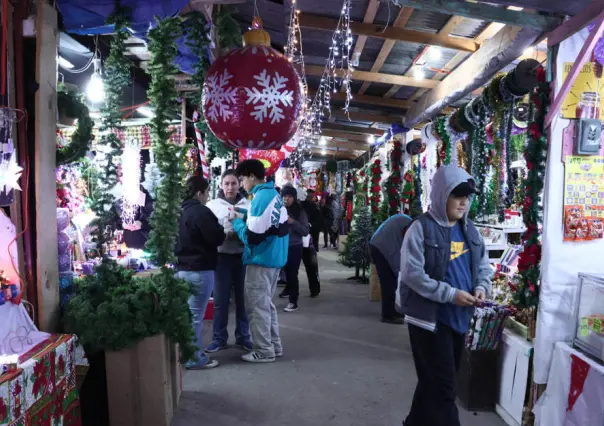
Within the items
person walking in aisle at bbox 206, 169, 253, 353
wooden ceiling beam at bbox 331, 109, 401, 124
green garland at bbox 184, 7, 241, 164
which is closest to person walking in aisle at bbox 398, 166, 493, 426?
green garland at bbox 184, 7, 241, 164

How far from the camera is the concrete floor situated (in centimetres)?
326

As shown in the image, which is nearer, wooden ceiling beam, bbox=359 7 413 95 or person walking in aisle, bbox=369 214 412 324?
wooden ceiling beam, bbox=359 7 413 95

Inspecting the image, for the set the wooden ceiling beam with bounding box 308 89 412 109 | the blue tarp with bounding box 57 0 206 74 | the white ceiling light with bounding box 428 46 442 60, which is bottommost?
the blue tarp with bounding box 57 0 206 74

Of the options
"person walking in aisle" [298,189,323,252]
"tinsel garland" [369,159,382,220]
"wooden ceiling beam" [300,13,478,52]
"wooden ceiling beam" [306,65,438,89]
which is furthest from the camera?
"person walking in aisle" [298,189,323,252]

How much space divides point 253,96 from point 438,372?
178 cm

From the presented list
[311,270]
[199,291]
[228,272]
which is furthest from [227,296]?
[311,270]

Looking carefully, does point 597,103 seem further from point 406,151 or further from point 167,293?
point 406,151

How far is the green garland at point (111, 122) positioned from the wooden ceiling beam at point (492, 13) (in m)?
1.78

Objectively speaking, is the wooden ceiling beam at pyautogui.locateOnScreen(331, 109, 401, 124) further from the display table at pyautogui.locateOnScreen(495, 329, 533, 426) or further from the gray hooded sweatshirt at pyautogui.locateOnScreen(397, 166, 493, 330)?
the gray hooded sweatshirt at pyautogui.locateOnScreen(397, 166, 493, 330)

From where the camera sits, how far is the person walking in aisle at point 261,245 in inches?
154

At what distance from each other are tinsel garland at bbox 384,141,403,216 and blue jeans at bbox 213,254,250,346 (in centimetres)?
323

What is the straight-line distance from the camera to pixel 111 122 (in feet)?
9.37

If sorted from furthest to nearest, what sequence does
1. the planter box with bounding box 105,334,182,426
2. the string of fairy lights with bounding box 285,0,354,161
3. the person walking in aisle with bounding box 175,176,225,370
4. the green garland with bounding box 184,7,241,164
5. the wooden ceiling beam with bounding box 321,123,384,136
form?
1. the wooden ceiling beam with bounding box 321,123,384,136
2. the string of fairy lights with bounding box 285,0,354,161
3. the person walking in aisle with bounding box 175,176,225,370
4. the green garland with bounding box 184,7,241,164
5. the planter box with bounding box 105,334,182,426

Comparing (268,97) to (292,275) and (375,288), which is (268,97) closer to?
(292,275)
